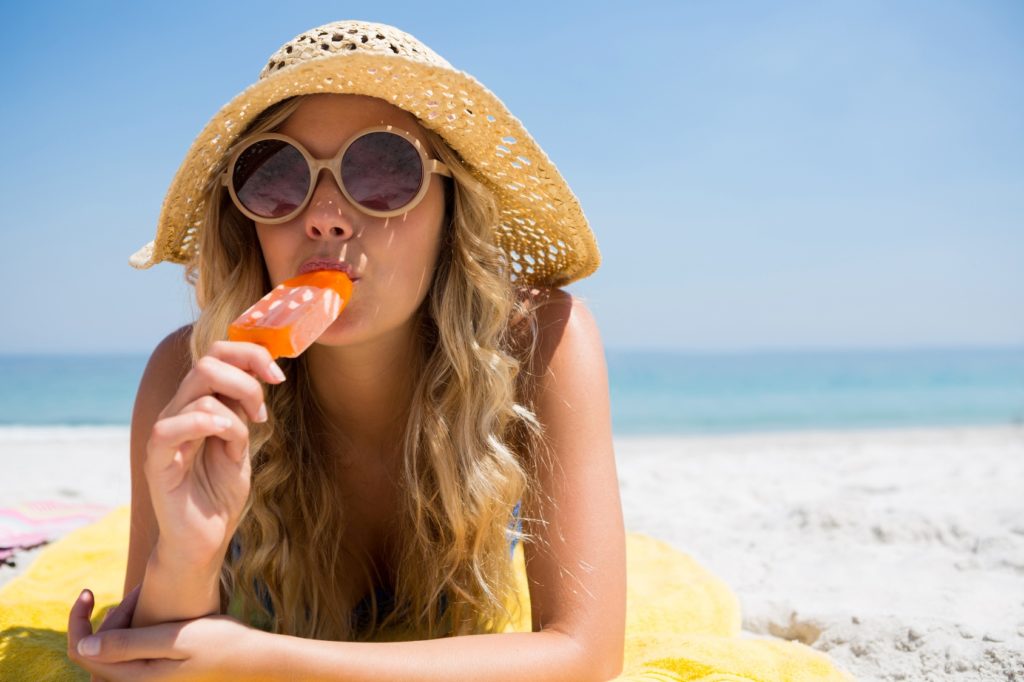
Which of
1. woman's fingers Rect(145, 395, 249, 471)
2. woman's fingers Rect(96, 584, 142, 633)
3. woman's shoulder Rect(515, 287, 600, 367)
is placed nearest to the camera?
woman's fingers Rect(145, 395, 249, 471)

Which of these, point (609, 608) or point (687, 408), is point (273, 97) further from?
point (687, 408)

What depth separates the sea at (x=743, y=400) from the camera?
20.4 metres

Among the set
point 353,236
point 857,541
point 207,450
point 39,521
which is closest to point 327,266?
point 353,236

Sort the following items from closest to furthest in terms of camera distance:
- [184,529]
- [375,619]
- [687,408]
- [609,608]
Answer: [184,529]
[609,608]
[375,619]
[687,408]

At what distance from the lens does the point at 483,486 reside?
7.70 feet

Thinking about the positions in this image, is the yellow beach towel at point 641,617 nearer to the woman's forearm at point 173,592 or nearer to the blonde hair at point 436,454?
the blonde hair at point 436,454

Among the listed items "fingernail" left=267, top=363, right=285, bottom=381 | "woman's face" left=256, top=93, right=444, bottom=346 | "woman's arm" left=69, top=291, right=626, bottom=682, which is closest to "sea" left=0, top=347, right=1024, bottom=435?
"woman's arm" left=69, top=291, right=626, bottom=682

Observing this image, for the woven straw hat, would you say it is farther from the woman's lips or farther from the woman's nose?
the woman's lips

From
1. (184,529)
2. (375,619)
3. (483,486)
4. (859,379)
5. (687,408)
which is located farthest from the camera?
(859,379)

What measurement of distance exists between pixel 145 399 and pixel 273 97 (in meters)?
1.08

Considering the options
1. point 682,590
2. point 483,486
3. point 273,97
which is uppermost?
point 273,97

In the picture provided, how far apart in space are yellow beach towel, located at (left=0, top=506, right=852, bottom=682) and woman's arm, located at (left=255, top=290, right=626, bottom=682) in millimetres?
197

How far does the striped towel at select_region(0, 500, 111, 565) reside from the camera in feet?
12.9

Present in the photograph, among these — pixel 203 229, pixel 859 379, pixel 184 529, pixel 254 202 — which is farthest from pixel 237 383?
pixel 859 379
